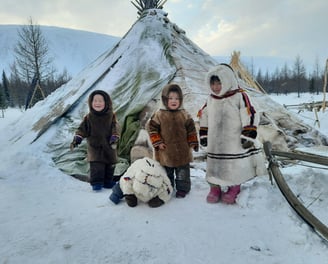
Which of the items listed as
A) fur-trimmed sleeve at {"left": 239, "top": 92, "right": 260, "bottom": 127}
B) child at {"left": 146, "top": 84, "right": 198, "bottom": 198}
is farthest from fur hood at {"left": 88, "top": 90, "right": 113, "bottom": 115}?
fur-trimmed sleeve at {"left": 239, "top": 92, "right": 260, "bottom": 127}

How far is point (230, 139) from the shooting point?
2852 millimetres

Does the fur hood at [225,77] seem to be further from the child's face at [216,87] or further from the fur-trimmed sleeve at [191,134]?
the fur-trimmed sleeve at [191,134]

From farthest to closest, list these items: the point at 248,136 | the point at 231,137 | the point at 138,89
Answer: the point at 138,89
the point at 231,137
the point at 248,136

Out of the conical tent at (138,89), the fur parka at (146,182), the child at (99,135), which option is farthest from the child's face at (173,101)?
the conical tent at (138,89)

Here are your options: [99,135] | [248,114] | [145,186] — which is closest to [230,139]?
[248,114]

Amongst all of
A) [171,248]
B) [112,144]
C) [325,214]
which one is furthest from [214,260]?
[112,144]

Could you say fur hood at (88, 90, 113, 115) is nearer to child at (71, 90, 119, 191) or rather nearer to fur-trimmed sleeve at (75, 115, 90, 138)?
child at (71, 90, 119, 191)

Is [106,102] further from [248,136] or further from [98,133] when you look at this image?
[248,136]

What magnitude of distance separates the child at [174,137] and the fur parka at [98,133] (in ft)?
2.44

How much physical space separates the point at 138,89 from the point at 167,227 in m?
3.41

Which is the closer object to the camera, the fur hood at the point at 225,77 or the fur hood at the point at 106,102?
the fur hood at the point at 225,77

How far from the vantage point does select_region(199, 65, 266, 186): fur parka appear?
2.81 metres

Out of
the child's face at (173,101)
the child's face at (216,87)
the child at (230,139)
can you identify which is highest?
the child's face at (216,87)

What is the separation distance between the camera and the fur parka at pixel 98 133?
140 inches
